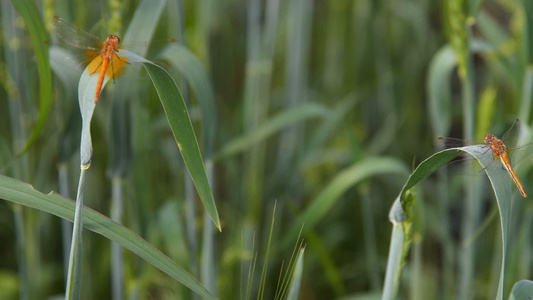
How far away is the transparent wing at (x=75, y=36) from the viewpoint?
2.64 ft

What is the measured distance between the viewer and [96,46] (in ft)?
2.63

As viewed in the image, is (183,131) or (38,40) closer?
(183,131)

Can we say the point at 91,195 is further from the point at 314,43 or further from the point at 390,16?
the point at 390,16

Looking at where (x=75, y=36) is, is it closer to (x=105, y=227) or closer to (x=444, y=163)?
(x=105, y=227)

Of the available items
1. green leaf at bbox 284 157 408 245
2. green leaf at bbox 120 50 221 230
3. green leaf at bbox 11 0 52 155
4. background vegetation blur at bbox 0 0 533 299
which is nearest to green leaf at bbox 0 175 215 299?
green leaf at bbox 120 50 221 230

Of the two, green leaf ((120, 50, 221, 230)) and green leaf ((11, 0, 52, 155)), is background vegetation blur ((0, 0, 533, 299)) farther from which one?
green leaf ((120, 50, 221, 230))

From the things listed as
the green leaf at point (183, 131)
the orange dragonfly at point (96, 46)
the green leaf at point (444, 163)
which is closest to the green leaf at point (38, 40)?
the orange dragonfly at point (96, 46)

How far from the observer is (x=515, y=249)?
1162mm

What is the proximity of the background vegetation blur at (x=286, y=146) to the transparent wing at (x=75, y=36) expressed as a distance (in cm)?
8

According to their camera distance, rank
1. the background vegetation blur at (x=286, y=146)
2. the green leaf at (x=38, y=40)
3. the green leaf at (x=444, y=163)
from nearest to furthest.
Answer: the green leaf at (x=444, y=163), the green leaf at (x=38, y=40), the background vegetation blur at (x=286, y=146)

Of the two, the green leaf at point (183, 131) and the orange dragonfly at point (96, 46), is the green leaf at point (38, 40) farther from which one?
the green leaf at point (183, 131)

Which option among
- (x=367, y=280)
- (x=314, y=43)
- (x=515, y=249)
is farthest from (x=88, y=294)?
(x=314, y=43)

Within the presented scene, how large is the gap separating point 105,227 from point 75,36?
0.33 metres

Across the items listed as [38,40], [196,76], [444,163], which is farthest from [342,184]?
[38,40]
